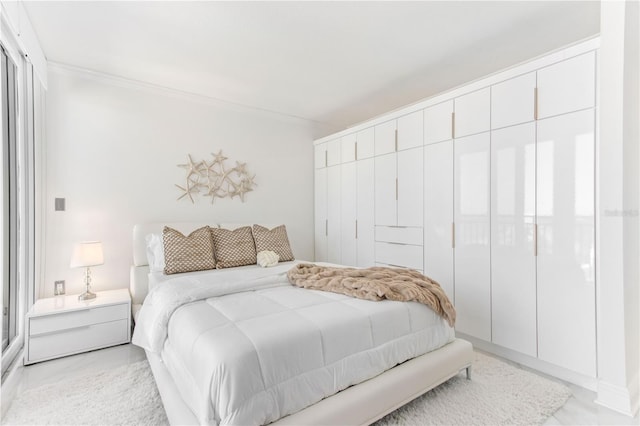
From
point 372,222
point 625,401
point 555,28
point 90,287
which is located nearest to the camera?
point 625,401

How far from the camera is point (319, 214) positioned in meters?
4.68

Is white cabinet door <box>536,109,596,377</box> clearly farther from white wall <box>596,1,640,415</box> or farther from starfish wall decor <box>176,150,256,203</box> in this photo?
starfish wall decor <box>176,150,256,203</box>

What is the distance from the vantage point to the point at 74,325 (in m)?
2.55

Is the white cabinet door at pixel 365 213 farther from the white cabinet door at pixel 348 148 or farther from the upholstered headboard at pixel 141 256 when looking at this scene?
the upholstered headboard at pixel 141 256

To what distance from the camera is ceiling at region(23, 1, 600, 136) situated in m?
2.15

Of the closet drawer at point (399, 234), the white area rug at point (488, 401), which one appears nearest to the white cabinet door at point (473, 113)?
the closet drawer at point (399, 234)

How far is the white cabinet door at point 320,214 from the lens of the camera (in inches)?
180

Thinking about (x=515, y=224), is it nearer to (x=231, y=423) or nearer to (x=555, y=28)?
(x=555, y=28)

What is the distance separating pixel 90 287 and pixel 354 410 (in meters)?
2.87

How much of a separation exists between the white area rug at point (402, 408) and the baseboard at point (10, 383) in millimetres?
38

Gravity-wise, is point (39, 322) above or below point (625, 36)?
below

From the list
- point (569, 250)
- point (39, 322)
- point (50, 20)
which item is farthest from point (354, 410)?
point (50, 20)

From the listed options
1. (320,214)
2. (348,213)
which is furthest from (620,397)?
(320,214)

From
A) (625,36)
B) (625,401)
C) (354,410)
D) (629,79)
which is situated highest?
(625,36)
